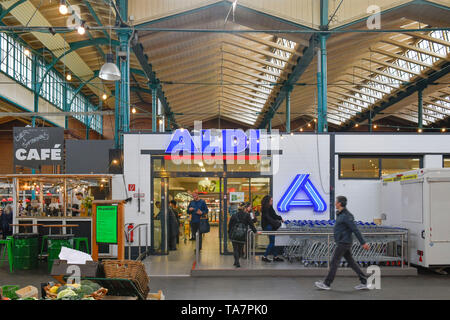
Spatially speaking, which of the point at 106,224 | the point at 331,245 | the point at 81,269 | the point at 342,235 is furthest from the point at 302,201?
the point at 81,269

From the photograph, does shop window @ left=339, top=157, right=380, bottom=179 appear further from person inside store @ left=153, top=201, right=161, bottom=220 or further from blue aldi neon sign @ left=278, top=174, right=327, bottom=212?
person inside store @ left=153, top=201, right=161, bottom=220

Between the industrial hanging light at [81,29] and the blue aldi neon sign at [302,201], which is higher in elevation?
the industrial hanging light at [81,29]

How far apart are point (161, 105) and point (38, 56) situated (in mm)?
7504

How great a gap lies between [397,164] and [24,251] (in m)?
10.9

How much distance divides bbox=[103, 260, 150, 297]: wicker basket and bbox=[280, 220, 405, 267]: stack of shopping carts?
5.59 meters

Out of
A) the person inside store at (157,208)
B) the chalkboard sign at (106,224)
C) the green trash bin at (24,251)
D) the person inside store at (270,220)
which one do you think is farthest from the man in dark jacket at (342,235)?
the green trash bin at (24,251)

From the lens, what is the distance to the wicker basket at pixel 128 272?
535 centimetres

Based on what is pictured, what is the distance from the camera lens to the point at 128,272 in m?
5.39

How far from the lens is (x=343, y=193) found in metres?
13.0

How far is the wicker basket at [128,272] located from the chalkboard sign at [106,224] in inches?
189

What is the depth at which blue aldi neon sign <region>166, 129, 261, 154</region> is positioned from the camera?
42.1 ft

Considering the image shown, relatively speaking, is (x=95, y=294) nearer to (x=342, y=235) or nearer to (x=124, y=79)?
(x=342, y=235)

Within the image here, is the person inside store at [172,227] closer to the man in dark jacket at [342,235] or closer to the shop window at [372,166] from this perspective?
the shop window at [372,166]

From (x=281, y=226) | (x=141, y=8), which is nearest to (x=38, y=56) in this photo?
(x=141, y=8)
